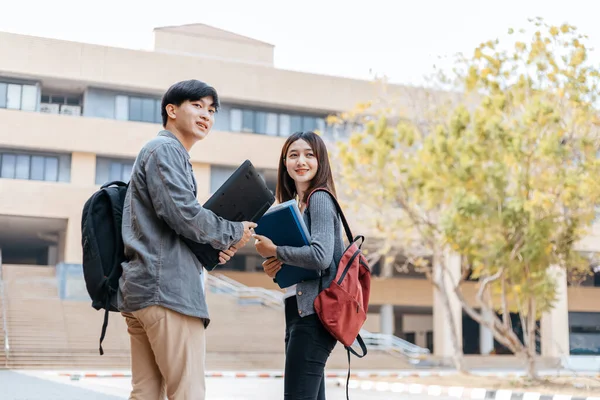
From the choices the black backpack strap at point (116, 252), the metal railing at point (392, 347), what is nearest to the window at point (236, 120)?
the metal railing at point (392, 347)

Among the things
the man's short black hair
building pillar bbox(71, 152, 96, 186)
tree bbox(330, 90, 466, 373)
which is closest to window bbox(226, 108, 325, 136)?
building pillar bbox(71, 152, 96, 186)

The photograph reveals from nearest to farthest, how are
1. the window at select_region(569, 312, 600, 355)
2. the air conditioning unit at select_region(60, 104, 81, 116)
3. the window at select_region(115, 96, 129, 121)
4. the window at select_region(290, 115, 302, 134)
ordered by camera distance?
the air conditioning unit at select_region(60, 104, 81, 116) < the window at select_region(115, 96, 129, 121) < the window at select_region(290, 115, 302, 134) < the window at select_region(569, 312, 600, 355)

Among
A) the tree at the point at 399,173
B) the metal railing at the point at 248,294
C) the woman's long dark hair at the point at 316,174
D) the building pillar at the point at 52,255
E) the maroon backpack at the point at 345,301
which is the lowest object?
the metal railing at the point at 248,294

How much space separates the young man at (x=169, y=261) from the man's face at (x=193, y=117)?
0.15m

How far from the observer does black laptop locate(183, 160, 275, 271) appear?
338cm

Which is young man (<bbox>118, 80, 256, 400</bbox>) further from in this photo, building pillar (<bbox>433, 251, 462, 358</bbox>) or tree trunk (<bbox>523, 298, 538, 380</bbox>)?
building pillar (<bbox>433, 251, 462, 358</bbox>)

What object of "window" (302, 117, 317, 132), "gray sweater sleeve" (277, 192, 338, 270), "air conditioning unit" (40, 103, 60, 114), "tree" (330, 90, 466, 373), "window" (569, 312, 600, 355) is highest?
"window" (302, 117, 317, 132)

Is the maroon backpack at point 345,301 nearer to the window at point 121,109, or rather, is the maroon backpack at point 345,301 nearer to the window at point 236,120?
the window at point 121,109

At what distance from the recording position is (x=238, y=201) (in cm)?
348

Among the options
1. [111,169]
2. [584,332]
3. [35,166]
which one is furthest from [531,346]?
[584,332]

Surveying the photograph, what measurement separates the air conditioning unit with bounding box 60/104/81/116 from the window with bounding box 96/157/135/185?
196 centimetres

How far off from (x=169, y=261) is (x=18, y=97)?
1199 inches

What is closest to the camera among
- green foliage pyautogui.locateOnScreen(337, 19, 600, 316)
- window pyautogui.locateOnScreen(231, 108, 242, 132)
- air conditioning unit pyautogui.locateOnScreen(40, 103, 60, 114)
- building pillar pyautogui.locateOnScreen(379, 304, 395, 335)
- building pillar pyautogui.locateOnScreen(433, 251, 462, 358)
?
green foliage pyautogui.locateOnScreen(337, 19, 600, 316)

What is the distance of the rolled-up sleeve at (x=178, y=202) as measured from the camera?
3.19 metres
